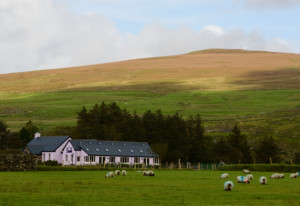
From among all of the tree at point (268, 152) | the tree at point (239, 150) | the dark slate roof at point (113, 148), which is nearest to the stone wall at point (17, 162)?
the dark slate roof at point (113, 148)

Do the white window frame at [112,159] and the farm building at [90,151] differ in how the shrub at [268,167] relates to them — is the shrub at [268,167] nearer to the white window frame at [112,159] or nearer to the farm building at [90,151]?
the farm building at [90,151]

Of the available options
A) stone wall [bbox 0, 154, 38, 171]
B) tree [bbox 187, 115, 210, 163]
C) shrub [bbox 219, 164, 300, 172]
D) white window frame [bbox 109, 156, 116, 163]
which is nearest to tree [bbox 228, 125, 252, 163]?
tree [bbox 187, 115, 210, 163]

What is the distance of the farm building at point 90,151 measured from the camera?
107 metres

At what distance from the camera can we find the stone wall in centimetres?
6688

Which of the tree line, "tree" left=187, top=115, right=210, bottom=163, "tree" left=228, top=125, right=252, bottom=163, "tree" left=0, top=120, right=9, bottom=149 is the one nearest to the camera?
"tree" left=228, top=125, right=252, bottom=163

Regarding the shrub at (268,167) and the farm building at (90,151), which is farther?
the farm building at (90,151)

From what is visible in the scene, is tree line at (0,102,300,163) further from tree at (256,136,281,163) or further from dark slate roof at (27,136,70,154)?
dark slate roof at (27,136,70,154)

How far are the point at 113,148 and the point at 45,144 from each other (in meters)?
15.2

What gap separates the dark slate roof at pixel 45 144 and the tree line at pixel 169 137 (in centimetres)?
591

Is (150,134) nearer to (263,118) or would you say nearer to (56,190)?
(263,118)

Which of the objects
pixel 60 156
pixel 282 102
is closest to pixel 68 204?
pixel 60 156

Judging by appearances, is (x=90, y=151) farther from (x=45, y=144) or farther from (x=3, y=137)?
(x=3, y=137)

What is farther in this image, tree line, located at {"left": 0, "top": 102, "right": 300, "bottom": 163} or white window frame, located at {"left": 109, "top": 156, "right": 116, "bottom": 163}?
white window frame, located at {"left": 109, "top": 156, "right": 116, "bottom": 163}

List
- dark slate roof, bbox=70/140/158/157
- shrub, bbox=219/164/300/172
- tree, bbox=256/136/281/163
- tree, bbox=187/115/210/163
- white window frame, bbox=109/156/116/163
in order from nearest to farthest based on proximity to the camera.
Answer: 1. shrub, bbox=219/164/300/172
2. tree, bbox=256/136/281/163
3. dark slate roof, bbox=70/140/158/157
4. white window frame, bbox=109/156/116/163
5. tree, bbox=187/115/210/163
